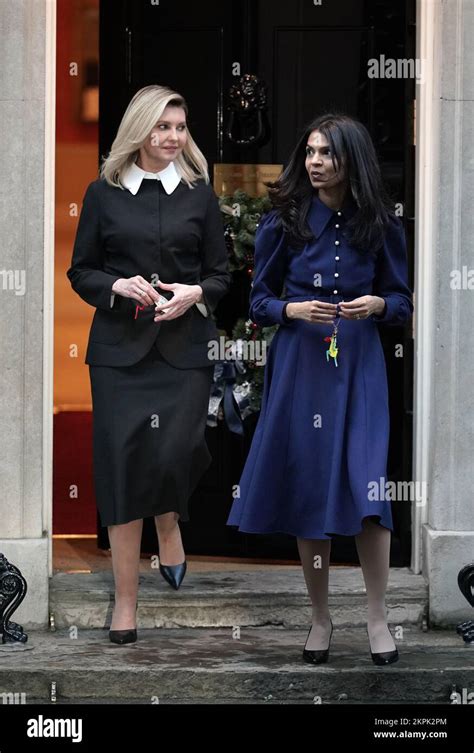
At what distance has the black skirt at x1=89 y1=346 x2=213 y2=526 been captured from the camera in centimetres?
669

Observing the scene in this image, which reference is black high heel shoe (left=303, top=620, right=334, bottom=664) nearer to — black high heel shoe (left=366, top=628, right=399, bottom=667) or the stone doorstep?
the stone doorstep

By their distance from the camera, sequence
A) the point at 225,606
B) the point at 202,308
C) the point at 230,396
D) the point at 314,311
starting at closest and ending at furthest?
the point at 314,311, the point at 202,308, the point at 225,606, the point at 230,396

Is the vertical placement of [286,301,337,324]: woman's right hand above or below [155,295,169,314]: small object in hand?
below

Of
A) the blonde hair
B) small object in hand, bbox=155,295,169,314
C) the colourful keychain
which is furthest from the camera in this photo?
the blonde hair

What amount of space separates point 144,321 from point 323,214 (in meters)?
0.92

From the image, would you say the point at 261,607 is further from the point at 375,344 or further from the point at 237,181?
the point at 237,181

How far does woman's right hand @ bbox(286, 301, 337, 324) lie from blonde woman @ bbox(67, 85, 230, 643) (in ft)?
2.07

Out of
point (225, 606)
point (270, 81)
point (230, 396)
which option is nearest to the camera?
point (225, 606)

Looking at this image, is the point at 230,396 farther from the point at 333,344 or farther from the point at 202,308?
the point at 333,344

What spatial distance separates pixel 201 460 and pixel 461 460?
1176 mm

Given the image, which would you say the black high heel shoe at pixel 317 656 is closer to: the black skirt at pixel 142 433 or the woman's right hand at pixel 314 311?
the black skirt at pixel 142 433

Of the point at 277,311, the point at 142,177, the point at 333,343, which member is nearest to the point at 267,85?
the point at 142,177

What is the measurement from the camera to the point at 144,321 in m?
6.67

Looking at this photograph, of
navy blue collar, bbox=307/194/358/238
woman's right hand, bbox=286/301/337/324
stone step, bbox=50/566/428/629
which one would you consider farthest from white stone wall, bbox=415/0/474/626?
woman's right hand, bbox=286/301/337/324
